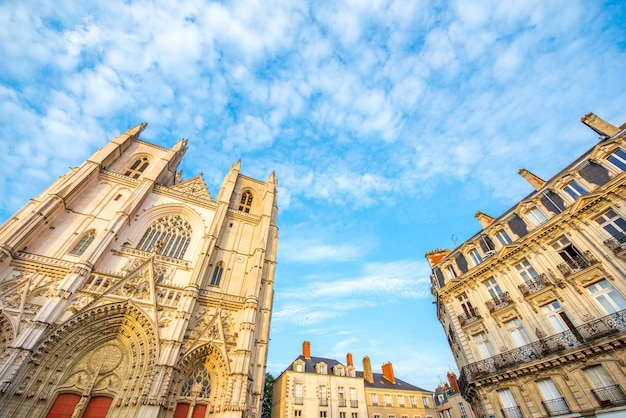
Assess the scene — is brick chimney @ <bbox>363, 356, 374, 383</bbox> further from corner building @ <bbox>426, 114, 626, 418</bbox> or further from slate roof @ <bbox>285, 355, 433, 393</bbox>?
corner building @ <bbox>426, 114, 626, 418</bbox>

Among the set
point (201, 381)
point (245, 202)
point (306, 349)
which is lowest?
point (201, 381)

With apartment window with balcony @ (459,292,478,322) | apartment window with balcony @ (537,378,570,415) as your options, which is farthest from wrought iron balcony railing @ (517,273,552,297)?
apartment window with balcony @ (537,378,570,415)

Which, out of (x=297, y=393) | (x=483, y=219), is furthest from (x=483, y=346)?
(x=297, y=393)

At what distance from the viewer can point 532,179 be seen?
14.8 m

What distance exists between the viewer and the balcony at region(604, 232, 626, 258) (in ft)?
29.4

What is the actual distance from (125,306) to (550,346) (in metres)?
17.8

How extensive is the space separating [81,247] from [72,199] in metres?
3.21

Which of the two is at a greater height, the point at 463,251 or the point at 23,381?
the point at 463,251

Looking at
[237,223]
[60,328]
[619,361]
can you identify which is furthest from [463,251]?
[60,328]

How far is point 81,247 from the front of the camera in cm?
1477

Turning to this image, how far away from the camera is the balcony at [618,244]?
896 cm

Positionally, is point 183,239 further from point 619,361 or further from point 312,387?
point 619,361

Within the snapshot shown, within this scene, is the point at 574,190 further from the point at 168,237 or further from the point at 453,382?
the point at 453,382

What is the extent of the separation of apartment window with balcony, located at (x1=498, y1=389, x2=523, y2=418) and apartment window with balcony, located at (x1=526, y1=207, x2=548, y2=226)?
7041 mm
